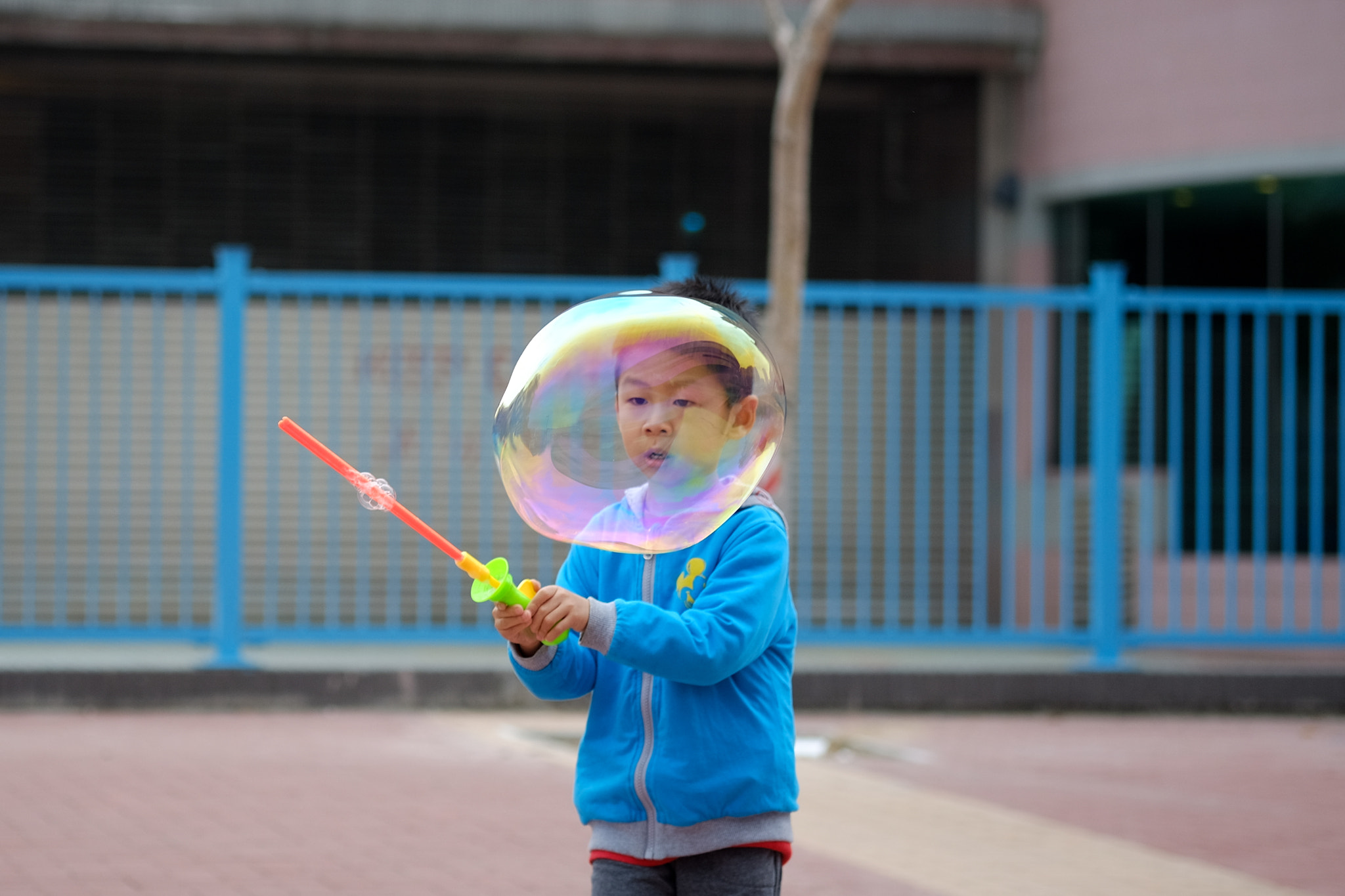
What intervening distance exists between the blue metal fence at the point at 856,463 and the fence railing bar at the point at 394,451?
1.6 inches

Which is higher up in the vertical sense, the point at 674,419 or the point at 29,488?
the point at 674,419

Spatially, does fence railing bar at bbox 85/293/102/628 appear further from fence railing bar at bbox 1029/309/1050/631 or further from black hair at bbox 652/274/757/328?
black hair at bbox 652/274/757/328

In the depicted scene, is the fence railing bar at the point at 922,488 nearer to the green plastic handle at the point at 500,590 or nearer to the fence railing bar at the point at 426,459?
the fence railing bar at the point at 426,459

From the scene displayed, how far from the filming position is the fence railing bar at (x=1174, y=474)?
29.7ft

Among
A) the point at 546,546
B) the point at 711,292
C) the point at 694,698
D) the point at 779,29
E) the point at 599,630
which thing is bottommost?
the point at 546,546

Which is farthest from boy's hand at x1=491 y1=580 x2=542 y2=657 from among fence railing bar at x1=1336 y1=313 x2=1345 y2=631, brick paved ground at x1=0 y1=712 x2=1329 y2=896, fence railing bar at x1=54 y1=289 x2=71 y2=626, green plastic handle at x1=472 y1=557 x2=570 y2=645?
fence railing bar at x1=1336 y1=313 x2=1345 y2=631

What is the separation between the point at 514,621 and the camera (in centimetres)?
236

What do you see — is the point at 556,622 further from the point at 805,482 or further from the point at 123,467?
the point at 805,482

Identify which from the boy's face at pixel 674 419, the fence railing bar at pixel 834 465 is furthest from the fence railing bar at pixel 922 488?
the boy's face at pixel 674 419

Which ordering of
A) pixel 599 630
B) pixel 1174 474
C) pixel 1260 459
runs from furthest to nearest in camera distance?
pixel 1174 474, pixel 1260 459, pixel 599 630

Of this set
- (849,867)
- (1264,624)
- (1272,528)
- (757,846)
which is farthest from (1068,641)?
(757,846)

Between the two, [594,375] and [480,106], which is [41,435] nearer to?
[480,106]

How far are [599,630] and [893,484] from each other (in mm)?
8827

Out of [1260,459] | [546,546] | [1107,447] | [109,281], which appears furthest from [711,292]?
[546,546]
